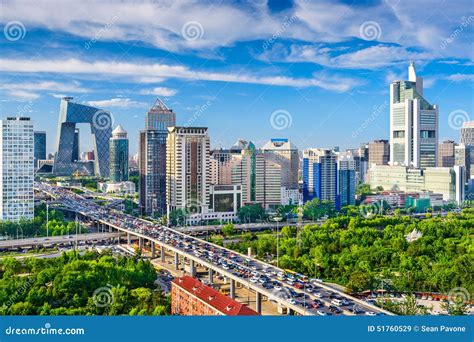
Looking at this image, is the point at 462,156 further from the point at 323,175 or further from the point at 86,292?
the point at 86,292

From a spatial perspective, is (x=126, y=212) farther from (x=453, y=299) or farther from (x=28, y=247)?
(x=453, y=299)

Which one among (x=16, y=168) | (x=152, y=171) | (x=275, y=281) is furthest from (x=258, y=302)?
(x=152, y=171)

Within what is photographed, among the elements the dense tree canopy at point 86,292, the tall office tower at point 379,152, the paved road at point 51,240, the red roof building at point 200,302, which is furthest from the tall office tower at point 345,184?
the red roof building at point 200,302

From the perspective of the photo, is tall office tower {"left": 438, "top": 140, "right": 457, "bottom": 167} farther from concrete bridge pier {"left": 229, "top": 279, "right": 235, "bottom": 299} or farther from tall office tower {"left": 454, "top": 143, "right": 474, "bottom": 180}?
concrete bridge pier {"left": 229, "top": 279, "right": 235, "bottom": 299}

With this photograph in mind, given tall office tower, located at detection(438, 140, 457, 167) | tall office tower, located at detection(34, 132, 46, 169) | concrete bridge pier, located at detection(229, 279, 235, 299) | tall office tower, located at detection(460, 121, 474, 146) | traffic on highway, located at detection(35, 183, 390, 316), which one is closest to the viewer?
traffic on highway, located at detection(35, 183, 390, 316)

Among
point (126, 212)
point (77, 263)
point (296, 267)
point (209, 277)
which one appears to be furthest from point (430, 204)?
point (77, 263)

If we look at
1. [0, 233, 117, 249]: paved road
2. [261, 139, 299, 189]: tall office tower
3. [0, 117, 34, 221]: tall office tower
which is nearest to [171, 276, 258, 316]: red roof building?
[0, 233, 117, 249]: paved road
